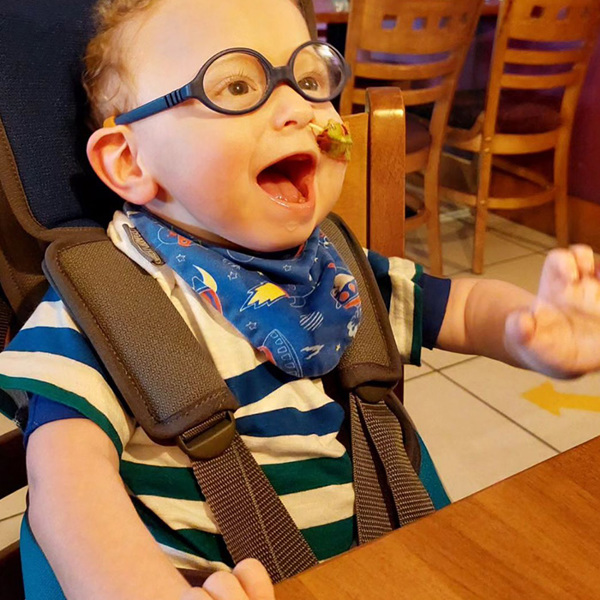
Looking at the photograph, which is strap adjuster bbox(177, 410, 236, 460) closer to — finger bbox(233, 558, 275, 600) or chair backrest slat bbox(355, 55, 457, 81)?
finger bbox(233, 558, 275, 600)

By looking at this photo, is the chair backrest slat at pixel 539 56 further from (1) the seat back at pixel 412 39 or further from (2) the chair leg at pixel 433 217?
(2) the chair leg at pixel 433 217

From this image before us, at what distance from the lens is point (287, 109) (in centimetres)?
64

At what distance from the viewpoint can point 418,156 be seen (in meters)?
2.27

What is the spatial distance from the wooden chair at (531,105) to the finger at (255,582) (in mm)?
2223

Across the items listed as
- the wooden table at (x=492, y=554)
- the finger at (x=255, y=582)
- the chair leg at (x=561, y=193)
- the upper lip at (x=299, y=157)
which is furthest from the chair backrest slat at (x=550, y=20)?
the finger at (x=255, y=582)

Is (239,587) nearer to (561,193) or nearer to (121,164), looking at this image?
(121,164)

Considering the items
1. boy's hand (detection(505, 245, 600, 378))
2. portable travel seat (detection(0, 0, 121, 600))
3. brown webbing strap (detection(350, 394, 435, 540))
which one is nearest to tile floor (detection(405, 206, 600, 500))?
brown webbing strap (detection(350, 394, 435, 540))

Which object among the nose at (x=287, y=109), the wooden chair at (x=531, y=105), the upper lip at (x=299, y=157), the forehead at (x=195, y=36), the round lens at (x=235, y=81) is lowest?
the wooden chair at (x=531, y=105)

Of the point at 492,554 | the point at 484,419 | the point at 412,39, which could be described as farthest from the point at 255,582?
the point at 412,39

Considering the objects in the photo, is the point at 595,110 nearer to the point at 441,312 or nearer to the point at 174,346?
the point at 441,312

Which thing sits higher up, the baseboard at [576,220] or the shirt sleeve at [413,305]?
the shirt sleeve at [413,305]

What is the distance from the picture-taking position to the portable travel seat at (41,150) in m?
0.68

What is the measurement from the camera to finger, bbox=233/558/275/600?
371 mm

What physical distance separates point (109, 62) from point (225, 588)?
0.52 metres
